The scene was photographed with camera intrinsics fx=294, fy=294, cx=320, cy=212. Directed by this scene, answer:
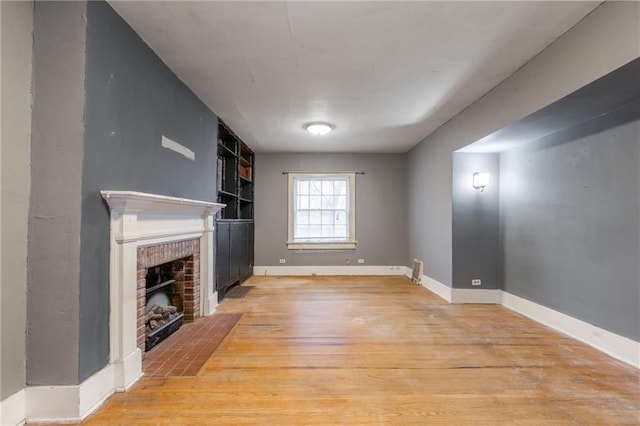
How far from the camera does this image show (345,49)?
2.44 metres

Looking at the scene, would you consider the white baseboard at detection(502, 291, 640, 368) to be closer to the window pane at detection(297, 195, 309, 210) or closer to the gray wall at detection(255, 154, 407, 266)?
the gray wall at detection(255, 154, 407, 266)

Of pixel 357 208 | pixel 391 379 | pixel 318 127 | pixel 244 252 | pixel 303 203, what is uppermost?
pixel 318 127

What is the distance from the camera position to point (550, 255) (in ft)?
11.0

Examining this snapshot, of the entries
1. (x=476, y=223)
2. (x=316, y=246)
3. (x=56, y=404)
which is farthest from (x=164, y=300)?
(x=476, y=223)

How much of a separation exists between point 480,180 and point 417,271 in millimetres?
2198

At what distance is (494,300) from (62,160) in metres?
4.98

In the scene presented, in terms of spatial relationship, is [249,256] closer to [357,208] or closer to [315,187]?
[315,187]

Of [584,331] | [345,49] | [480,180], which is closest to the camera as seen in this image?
[345,49]

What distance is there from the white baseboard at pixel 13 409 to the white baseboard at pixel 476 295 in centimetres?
445

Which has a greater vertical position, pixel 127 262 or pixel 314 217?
pixel 314 217

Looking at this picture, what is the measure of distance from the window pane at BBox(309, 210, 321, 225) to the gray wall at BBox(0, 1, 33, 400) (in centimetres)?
500

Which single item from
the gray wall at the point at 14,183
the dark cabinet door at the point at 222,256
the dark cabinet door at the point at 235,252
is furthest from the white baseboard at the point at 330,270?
the gray wall at the point at 14,183

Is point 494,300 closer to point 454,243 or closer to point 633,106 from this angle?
point 454,243

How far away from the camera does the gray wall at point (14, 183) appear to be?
5.26 ft
